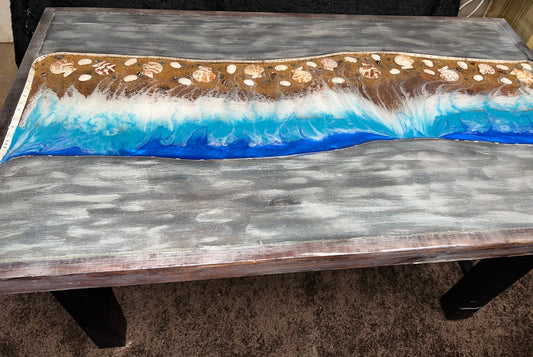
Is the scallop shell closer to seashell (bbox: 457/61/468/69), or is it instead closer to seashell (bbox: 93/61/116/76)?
seashell (bbox: 457/61/468/69)

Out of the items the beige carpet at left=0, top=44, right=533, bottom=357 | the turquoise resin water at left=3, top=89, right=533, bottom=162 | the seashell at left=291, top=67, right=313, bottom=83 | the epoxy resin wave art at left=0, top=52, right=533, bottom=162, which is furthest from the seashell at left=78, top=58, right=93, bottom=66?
the beige carpet at left=0, top=44, right=533, bottom=357

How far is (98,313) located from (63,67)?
1.96ft

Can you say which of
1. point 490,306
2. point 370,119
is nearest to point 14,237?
point 370,119

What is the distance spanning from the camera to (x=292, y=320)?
1189 millimetres

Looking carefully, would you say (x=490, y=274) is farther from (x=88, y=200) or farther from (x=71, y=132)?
(x=71, y=132)

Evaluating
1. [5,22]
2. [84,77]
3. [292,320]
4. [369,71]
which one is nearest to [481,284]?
[292,320]

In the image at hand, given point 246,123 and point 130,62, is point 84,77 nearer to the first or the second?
point 130,62

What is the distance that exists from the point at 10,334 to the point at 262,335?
26.8 inches

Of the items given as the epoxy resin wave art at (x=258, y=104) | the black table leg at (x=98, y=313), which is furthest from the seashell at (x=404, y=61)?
the black table leg at (x=98, y=313)

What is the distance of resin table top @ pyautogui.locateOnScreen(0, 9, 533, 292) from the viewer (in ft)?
2.27

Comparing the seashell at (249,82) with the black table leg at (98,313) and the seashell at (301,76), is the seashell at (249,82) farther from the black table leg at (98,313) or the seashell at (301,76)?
→ the black table leg at (98,313)

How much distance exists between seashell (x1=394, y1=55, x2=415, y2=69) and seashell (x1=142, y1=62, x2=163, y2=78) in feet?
2.09

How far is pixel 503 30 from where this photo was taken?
4.24 ft

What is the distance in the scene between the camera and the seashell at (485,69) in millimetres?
1128
